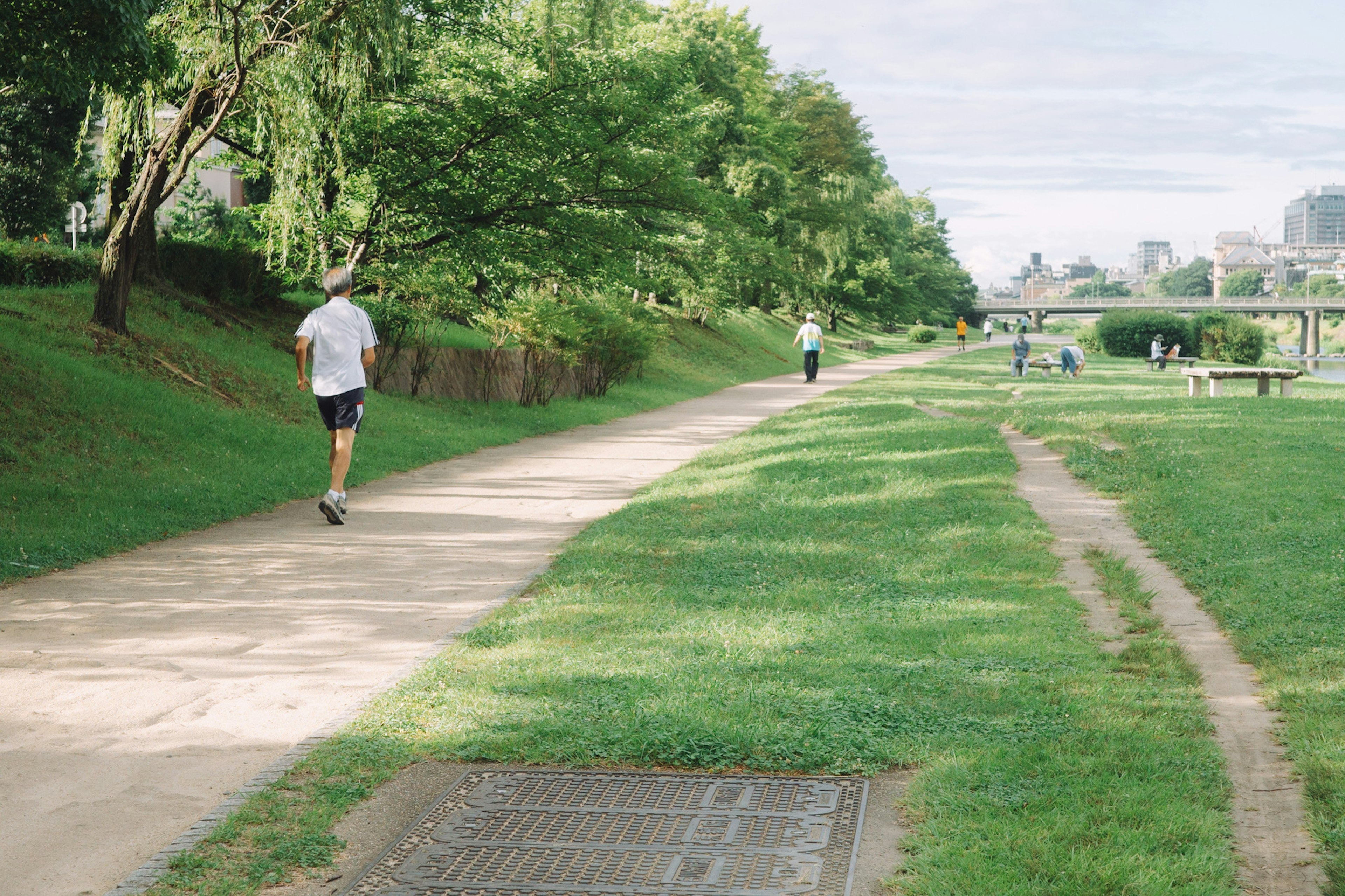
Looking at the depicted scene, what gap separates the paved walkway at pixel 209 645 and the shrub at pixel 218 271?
779 cm

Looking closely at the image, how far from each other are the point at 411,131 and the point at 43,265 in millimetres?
5230

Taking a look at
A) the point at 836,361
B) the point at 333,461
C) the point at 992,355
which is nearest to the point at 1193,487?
the point at 333,461

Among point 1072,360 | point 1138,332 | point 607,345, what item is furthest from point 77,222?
point 1138,332

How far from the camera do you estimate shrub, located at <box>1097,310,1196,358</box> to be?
48.5m

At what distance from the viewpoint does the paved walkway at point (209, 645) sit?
3701 mm

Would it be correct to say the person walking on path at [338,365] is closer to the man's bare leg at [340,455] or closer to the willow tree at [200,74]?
the man's bare leg at [340,455]

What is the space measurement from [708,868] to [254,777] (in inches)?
67.5

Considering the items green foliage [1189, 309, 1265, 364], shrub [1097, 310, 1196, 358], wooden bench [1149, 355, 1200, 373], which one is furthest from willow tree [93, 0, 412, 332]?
shrub [1097, 310, 1196, 358]

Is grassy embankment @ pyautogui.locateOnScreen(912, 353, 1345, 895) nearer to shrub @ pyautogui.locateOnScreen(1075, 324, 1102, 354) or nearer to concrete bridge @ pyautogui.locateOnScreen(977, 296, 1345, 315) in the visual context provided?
shrub @ pyautogui.locateOnScreen(1075, 324, 1102, 354)

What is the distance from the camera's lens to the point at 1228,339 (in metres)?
46.8

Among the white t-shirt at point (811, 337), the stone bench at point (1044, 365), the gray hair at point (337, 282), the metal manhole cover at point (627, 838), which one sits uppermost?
the gray hair at point (337, 282)

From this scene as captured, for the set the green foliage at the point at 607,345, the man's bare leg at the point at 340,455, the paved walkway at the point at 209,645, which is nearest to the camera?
the paved walkway at the point at 209,645

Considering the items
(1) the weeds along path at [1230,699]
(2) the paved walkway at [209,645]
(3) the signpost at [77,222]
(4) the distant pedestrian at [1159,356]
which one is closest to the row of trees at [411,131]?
(3) the signpost at [77,222]

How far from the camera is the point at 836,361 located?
142ft
